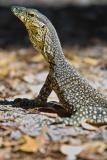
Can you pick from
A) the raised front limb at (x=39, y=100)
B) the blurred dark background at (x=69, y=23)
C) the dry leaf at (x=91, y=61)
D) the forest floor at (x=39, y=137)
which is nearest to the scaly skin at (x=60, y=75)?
the raised front limb at (x=39, y=100)

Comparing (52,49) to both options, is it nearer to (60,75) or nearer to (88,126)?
(60,75)

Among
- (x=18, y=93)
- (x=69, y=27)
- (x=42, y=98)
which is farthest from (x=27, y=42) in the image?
(x=42, y=98)

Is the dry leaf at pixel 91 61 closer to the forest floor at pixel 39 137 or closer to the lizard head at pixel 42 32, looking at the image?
the forest floor at pixel 39 137

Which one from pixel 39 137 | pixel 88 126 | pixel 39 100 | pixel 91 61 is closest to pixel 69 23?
pixel 91 61

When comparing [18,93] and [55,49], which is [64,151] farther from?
[18,93]

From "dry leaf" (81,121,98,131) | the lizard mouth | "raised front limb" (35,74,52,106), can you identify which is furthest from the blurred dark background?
"dry leaf" (81,121,98,131)
